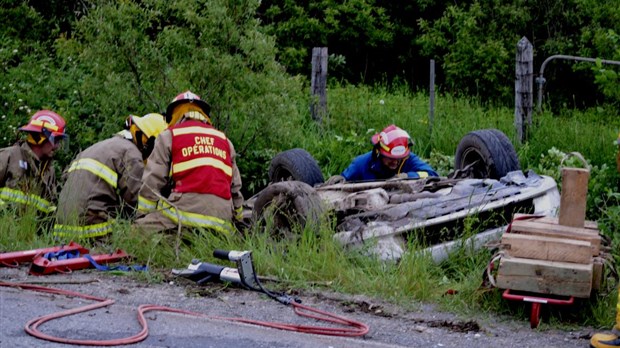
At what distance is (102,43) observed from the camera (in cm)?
1135

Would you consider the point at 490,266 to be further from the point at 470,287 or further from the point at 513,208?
the point at 513,208

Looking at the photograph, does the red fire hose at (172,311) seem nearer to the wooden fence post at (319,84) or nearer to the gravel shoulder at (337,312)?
the gravel shoulder at (337,312)

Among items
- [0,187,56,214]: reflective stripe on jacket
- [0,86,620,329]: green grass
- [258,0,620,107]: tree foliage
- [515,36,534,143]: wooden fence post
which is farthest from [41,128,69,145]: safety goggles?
[258,0,620,107]: tree foliage

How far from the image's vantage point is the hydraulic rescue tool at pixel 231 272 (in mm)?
6527

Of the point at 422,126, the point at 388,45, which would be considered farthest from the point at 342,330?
the point at 388,45

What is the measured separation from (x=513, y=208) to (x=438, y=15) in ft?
47.5

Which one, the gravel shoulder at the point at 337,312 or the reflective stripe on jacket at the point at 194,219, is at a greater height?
the reflective stripe on jacket at the point at 194,219

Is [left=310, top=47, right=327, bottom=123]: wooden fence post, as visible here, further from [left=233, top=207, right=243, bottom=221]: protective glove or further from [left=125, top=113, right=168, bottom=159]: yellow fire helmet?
[left=233, top=207, right=243, bottom=221]: protective glove

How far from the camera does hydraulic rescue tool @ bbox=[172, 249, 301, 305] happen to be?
6527 mm

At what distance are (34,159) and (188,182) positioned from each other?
2006 millimetres

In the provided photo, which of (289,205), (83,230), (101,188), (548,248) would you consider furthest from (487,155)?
(83,230)

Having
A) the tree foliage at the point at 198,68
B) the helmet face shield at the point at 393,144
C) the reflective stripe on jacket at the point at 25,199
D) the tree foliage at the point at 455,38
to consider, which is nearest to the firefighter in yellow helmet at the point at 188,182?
the reflective stripe on jacket at the point at 25,199

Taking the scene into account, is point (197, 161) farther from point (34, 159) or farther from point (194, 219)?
point (34, 159)

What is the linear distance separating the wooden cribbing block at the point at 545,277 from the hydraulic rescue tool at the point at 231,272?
1314 millimetres
